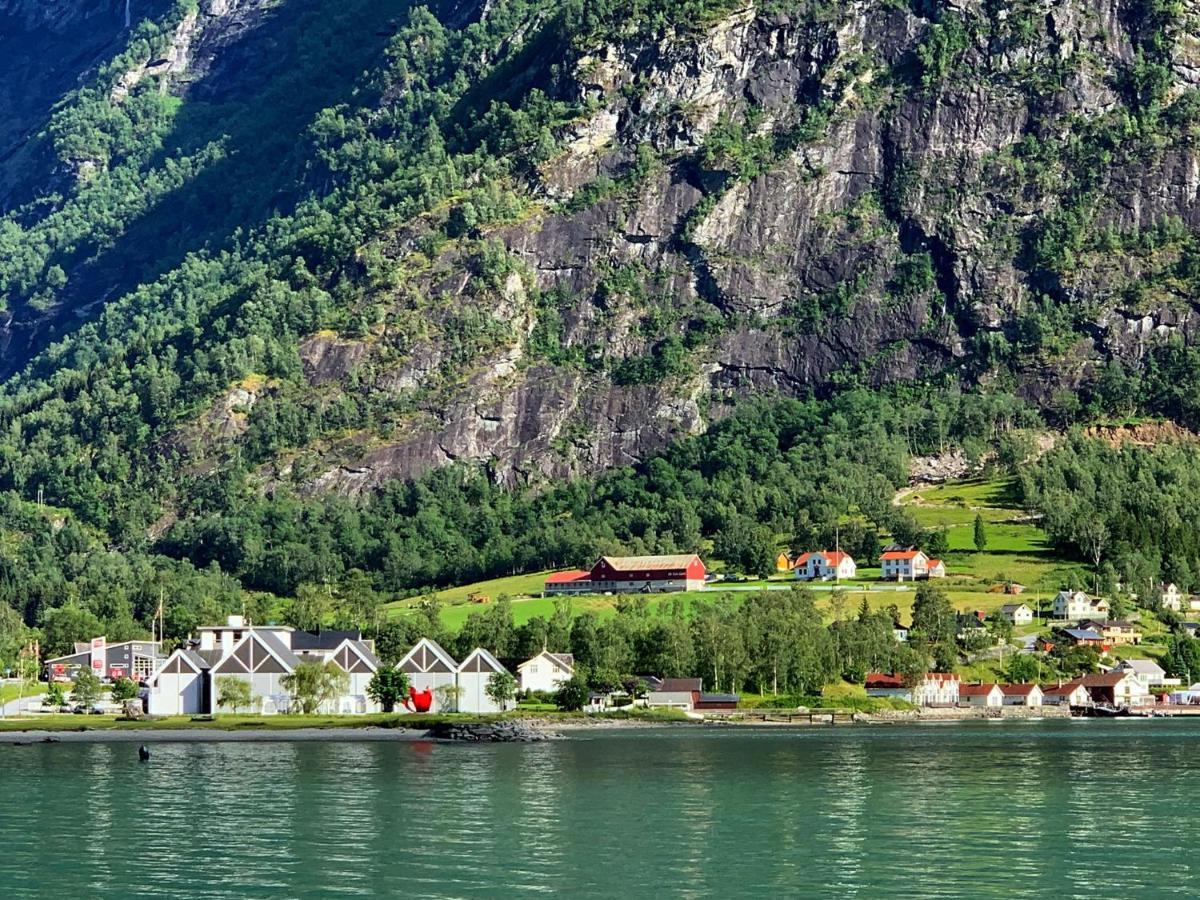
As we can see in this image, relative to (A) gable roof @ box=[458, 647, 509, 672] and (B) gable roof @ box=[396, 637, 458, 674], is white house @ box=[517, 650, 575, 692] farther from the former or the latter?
(B) gable roof @ box=[396, 637, 458, 674]

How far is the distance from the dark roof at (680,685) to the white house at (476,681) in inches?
652

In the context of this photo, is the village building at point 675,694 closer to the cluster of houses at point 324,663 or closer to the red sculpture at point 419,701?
the cluster of houses at point 324,663

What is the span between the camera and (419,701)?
590 feet

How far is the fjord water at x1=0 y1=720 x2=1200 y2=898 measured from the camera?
7119 cm

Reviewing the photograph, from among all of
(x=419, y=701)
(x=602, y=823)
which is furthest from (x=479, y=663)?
(x=602, y=823)

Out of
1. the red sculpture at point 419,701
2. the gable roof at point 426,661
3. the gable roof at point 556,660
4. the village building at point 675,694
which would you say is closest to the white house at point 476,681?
the gable roof at point 426,661

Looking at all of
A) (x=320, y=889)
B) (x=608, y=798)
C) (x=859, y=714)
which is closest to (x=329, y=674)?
(x=859, y=714)

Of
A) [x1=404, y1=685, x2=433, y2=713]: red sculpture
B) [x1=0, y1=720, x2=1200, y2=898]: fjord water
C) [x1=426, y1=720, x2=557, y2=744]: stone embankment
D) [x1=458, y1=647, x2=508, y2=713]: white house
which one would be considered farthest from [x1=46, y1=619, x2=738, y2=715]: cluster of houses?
[x1=0, y1=720, x2=1200, y2=898]: fjord water

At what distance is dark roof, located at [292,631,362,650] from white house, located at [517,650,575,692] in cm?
1558

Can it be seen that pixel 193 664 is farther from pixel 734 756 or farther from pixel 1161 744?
pixel 1161 744

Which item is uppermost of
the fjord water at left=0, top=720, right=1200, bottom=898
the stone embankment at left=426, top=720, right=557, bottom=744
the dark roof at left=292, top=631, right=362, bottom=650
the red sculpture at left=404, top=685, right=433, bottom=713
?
the dark roof at left=292, top=631, right=362, bottom=650

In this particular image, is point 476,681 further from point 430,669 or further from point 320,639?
point 320,639

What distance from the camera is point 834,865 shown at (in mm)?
74188

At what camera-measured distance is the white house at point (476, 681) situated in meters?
181
